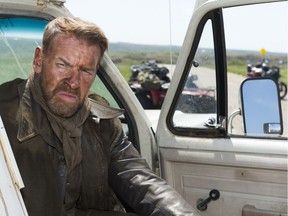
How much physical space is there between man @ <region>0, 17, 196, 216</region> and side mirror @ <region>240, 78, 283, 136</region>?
687 millimetres

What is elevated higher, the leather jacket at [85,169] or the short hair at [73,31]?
the short hair at [73,31]

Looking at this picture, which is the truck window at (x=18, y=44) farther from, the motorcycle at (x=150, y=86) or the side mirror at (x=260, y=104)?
the motorcycle at (x=150, y=86)

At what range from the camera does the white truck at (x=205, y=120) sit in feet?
7.50

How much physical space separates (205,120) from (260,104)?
1.10 feet

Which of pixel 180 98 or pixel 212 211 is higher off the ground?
pixel 180 98

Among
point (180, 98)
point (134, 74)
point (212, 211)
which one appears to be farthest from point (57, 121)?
point (134, 74)

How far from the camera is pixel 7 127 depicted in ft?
6.14

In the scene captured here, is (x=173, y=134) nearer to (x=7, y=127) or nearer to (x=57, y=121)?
(x=57, y=121)

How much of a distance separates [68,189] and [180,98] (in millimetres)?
810

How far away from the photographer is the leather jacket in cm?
184

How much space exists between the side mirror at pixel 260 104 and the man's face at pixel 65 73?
0.95 metres

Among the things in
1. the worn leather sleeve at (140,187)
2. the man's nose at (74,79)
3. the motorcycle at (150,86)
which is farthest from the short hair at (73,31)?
the motorcycle at (150,86)

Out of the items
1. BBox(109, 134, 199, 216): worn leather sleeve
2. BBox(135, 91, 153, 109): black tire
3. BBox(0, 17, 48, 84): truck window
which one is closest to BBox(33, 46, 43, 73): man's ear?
BBox(0, 17, 48, 84): truck window

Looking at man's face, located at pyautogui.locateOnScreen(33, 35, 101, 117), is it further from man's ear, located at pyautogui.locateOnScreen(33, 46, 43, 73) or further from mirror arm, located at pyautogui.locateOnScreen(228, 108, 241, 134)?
mirror arm, located at pyautogui.locateOnScreen(228, 108, 241, 134)
